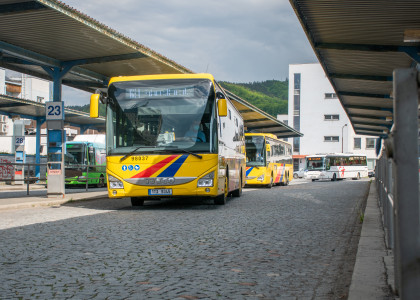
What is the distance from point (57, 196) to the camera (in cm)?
1625

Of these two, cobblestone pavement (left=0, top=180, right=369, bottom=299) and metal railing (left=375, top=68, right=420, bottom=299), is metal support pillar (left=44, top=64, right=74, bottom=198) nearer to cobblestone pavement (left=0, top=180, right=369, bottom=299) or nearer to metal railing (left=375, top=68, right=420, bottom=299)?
cobblestone pavement (left=0, top=180, right=369, bottom=299)

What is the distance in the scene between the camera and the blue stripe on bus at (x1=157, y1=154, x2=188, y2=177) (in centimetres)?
1221

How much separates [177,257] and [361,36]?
10763 millimetres

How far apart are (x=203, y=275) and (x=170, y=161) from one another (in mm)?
7284

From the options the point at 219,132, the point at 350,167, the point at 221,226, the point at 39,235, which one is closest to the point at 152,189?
the point at 219,132

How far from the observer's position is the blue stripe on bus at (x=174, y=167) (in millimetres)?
12206

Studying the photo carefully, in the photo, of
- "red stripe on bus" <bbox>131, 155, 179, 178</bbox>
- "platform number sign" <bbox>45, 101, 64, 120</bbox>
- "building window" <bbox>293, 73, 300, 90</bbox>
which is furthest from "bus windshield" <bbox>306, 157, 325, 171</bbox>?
"red stripe on bus" <bbox>131, 155, 179, 178</bbox>

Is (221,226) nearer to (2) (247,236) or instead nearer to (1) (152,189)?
(2) (247,236)

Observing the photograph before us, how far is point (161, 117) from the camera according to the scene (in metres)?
12.6

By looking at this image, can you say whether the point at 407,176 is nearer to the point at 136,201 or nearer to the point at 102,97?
the point at 102,97

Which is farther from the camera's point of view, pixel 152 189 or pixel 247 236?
pixel 152 189

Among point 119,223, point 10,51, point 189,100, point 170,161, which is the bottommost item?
point 119,223

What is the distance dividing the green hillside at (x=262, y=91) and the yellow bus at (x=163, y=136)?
362 ft

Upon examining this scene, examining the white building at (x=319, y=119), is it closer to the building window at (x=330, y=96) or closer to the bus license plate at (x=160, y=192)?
the building window at (x=330, y=96)
